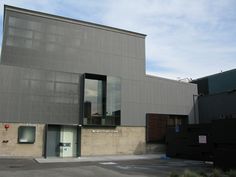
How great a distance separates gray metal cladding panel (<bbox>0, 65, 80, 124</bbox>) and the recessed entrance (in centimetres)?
74

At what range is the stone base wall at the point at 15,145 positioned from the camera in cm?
2177

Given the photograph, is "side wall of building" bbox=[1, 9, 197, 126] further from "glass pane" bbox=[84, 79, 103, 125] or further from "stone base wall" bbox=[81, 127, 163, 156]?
"glass pane" bbox=[84, 79, 103, 125]

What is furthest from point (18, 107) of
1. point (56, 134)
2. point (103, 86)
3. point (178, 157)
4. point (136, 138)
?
point (178, 157)

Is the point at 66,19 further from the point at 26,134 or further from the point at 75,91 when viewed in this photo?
the point at 26,134

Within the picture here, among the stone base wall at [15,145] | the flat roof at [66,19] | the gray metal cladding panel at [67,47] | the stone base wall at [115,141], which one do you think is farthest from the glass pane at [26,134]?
the flat roof at [66,19]

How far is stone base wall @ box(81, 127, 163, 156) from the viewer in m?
25.1

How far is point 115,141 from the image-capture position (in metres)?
26.4

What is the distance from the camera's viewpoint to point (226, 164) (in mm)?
15016

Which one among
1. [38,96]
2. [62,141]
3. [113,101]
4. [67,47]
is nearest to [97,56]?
[67,47]

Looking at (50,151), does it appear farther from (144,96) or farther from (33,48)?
(144,96)

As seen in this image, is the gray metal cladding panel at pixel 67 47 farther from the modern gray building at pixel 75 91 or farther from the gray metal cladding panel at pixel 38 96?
the gray metal cladding panel at pixel 38 96

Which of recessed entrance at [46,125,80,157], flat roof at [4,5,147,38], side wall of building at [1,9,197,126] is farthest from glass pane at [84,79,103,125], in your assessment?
flat roof at [4,5,147,38]

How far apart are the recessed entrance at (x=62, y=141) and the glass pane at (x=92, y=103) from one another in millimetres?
1517

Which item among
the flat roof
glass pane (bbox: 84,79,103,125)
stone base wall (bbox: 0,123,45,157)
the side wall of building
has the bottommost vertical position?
stone base wall (bbox: 0,123,45,157)
